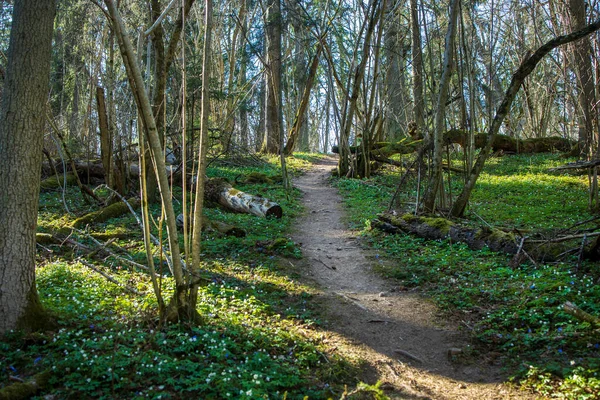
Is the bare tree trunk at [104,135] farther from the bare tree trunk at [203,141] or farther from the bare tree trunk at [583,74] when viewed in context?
the bare tree trunk at [583,74]

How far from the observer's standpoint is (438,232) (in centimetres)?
803

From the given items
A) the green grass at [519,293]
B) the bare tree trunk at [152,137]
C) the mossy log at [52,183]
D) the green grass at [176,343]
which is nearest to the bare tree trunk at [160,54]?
the green grass at [176,343]

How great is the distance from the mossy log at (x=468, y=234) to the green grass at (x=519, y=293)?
0.17 metres

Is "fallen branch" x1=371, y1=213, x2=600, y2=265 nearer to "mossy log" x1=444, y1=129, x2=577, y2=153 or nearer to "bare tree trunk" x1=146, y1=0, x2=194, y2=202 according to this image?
"bare tree trunk" x1=146, y1=0, x2=194, y2=202

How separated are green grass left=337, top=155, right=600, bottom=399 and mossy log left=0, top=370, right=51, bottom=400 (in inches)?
146

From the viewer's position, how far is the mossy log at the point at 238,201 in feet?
33.3

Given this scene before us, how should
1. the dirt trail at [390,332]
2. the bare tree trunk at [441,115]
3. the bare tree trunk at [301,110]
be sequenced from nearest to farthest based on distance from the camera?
the dirt trail at [390,332] → the bare tree trunk at [441,115] → the bare tree trunk at [301,110]

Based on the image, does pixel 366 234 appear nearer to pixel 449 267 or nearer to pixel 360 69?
pixel 449 267

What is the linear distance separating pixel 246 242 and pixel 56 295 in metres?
3.37

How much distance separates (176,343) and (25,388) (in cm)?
114

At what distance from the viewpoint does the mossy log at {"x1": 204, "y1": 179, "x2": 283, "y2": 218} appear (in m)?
10.1

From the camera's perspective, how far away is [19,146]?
3818 mm

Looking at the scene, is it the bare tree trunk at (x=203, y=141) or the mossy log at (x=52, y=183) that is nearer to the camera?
the bare tree trunk at (x=203, y=141)

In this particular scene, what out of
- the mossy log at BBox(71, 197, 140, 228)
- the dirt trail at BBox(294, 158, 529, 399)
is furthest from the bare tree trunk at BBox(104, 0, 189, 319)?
the mossy log at BBox(71, 197, 140, 228)
